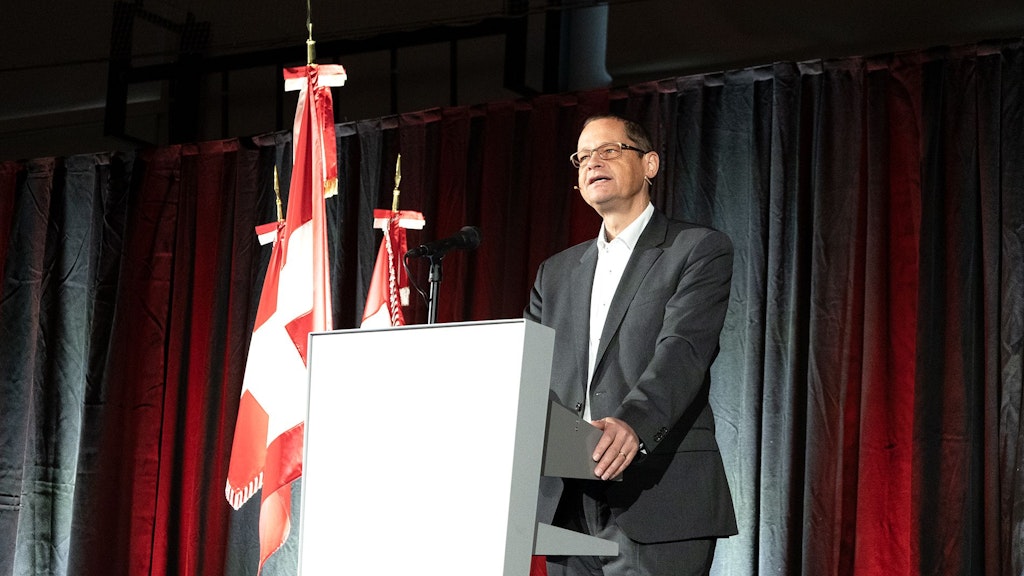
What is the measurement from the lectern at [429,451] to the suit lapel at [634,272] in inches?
A: 19.3

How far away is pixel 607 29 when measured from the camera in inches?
160

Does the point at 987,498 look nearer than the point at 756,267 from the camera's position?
Yes

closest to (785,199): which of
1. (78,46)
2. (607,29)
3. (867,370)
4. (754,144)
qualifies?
(754,144)

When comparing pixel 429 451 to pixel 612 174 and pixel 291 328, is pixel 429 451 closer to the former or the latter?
pixel 612 174

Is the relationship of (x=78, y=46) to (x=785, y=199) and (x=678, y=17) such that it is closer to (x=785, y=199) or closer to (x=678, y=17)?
(x=678, y=17)

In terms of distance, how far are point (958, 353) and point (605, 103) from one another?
1.50 meters

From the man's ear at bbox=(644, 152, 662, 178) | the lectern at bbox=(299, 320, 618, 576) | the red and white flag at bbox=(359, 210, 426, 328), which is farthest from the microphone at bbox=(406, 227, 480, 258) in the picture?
the red and white flag at bbox=(359, 210, 426, 328)

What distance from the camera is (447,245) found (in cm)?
231

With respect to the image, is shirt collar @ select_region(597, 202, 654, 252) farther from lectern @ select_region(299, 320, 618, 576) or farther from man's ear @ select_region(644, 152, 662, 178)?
lectern @ select_region(299, 320, 618, 576)

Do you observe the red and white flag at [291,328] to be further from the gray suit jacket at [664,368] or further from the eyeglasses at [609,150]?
the gray suit jacket at [664,368]

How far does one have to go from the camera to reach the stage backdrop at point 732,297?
332 centimetres

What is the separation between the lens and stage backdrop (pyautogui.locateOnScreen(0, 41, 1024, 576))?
332 centimetres

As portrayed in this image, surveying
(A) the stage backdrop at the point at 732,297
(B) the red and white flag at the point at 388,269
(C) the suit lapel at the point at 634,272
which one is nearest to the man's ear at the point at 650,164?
(C) the suit lapel at the point at 634,272

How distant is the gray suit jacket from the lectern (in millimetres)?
325
